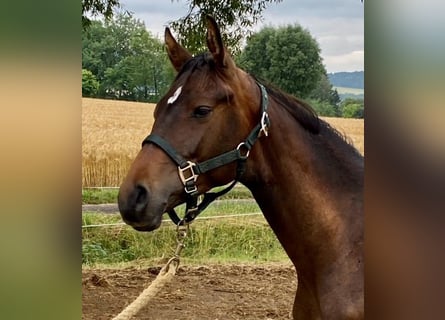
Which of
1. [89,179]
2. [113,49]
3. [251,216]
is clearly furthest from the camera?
[251,216]

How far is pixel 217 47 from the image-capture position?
154 cm

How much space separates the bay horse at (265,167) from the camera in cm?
148

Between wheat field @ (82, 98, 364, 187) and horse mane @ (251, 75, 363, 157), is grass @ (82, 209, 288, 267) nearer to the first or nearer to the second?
wheat field @ (82, 98, 364, 187)

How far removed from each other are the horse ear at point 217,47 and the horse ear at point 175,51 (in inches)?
6.9

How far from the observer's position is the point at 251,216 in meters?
3.67

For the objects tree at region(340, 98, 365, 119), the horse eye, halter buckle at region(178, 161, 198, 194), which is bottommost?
halter buckle at region(178, 161, 198, 194)

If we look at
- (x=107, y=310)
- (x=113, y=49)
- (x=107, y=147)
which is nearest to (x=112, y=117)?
(x=107, y=147)

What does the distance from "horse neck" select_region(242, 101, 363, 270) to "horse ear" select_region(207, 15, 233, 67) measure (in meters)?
0.21

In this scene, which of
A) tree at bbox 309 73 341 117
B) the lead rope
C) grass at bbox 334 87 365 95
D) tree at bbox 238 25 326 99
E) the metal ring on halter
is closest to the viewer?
the lead rope

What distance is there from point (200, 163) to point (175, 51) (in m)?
0.43

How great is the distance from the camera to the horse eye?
1517 millimetres

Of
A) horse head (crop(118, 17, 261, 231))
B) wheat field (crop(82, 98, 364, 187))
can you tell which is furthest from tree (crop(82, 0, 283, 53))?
horse head (crop(118, 17, 261, 231))
